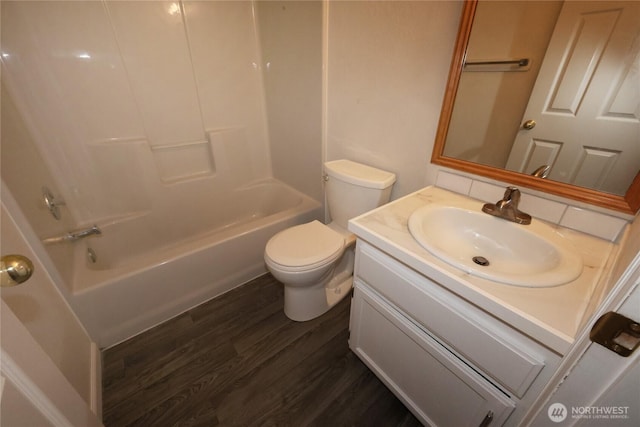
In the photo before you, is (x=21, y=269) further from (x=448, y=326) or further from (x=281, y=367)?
(x=281, y=367)

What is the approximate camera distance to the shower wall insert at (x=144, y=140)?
1.32 metres

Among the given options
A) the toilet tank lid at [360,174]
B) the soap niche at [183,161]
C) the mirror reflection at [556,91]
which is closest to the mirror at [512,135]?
the mirror reflection at [556,91]

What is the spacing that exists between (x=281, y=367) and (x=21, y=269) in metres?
1.09

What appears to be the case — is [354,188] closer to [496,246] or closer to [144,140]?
[496,246]

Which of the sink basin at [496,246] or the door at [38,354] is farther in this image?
the sink basin at [496,246]

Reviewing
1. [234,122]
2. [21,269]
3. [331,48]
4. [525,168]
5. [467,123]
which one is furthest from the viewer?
[234,122]

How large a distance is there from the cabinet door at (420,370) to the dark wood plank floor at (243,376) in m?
0.17

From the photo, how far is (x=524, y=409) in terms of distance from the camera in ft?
2.04

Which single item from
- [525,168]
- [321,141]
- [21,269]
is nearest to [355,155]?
[321,141]

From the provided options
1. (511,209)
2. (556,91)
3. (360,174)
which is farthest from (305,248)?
(556,91)

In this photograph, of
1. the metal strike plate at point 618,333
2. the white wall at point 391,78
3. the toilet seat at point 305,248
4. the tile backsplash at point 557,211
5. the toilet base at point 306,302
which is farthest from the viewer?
the toilet base at point 306,302

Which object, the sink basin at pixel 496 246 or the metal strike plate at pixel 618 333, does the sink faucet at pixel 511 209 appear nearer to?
the sink basin at pixel 496 246

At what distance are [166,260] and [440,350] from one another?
4.43 ft

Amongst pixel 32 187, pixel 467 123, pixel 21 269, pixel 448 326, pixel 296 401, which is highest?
pixel 467 123
